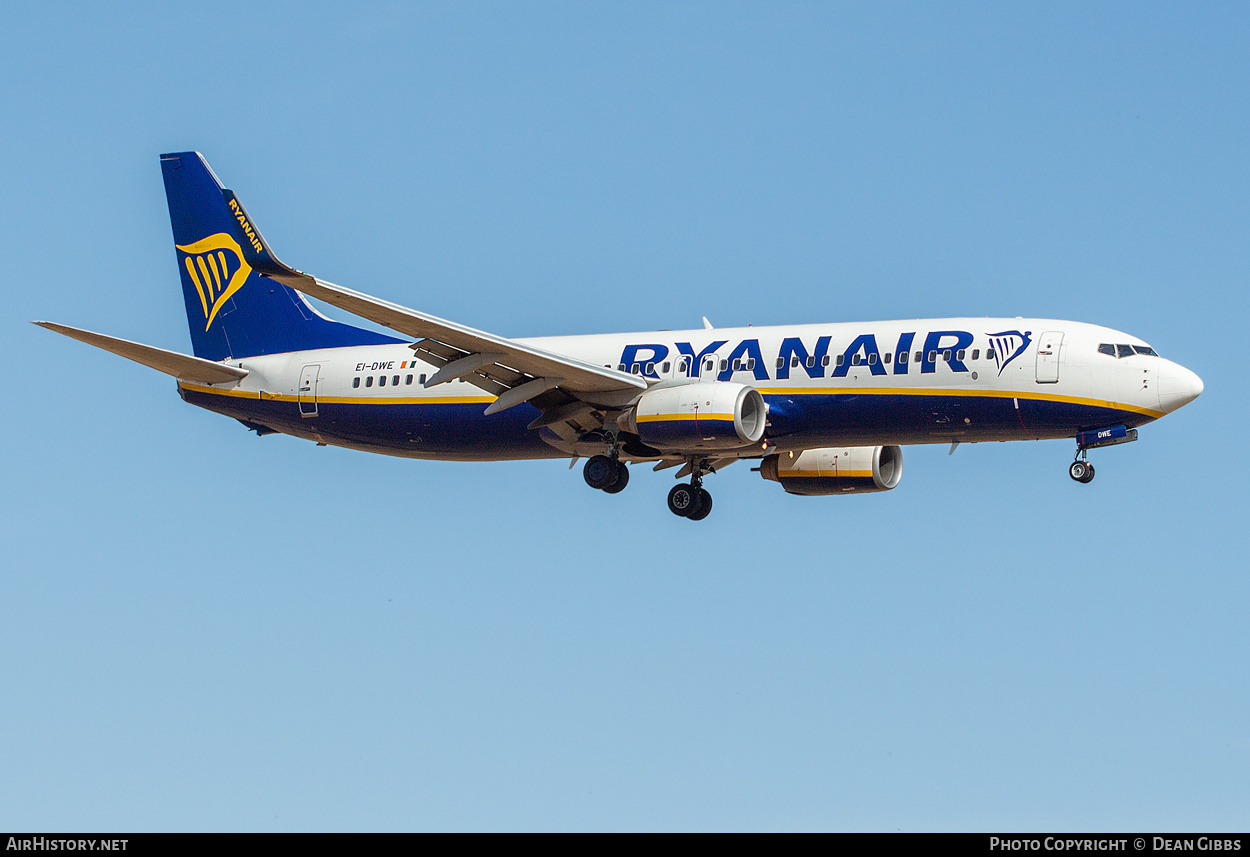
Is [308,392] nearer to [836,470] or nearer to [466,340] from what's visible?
[466,340]

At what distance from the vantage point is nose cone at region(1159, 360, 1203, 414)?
38906 mm

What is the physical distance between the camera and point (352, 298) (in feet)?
120

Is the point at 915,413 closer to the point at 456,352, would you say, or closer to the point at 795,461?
the point at 795,461

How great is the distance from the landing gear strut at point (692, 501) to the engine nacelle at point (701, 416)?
4.81 m

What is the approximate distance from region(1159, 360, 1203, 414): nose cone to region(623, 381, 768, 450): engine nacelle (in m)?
9.83

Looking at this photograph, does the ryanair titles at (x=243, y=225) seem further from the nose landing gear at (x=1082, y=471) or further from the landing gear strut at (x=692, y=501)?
the nose landing gear at (x=1082, y=471)

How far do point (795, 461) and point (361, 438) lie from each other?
12996mm

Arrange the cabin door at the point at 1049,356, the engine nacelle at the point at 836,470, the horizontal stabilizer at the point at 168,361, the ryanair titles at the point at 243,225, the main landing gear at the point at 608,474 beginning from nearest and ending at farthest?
the ryanair titles at the point at 243,225, the cabin door at the point at 1049,356, the horizontal stabilizer at the point at 168,361, the main landing gear at the point at 608,474, the engine nacelle at the point at 836,470

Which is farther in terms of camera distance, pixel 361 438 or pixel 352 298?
pixel 361 438

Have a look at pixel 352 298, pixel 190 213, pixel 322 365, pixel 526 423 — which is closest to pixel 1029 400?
pixel 526 423

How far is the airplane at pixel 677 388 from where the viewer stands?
39.4 meters

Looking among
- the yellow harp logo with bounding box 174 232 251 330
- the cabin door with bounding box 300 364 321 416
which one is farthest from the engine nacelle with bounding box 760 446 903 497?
the yellow harp logo with bounding box 174 232 251 330

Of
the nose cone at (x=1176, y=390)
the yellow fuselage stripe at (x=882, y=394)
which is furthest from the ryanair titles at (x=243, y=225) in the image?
the nose cone at (x=1176, y=390)
